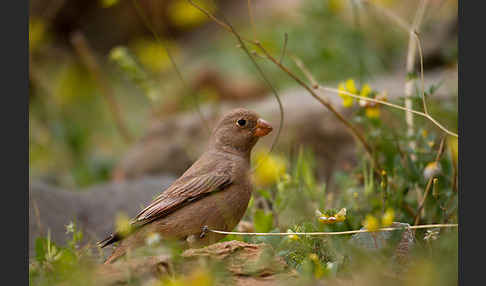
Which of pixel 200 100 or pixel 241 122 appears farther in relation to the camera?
pixel 200 100

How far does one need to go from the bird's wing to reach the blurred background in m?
0.72

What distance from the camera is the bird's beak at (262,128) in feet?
12.4

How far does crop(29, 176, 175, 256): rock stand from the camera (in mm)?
4332

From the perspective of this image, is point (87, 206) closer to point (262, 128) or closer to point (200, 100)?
point (262, 128)

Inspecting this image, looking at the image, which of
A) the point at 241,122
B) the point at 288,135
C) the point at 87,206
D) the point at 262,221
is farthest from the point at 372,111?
the point at 87,206

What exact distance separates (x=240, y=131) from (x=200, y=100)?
3868 mm

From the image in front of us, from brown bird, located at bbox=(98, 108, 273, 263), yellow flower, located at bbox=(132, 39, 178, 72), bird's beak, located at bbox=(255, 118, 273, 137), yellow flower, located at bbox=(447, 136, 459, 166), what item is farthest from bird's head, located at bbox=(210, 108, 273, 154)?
yellow flower, located at bbox=(132, 39, 178, 72)

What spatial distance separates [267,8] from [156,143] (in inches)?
244

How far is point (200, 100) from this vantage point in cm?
764

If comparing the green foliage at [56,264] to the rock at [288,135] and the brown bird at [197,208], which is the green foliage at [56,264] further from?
the rock at [288,135]

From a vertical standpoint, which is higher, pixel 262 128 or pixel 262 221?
pixel 262 128

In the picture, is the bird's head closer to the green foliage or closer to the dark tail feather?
the dark tail feather

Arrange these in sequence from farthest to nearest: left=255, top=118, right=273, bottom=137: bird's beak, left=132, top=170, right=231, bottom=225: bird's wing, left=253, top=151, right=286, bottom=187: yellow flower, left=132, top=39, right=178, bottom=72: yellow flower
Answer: left=132, top=39, right=178, bottom=72: yellow flower, left=253, top=151, right=286, bottom=187: yellow flower, left=255, top=118, right=273, bottom=137: bird's beak, left=132, top=170, right=231, bottom=225: bird's wing

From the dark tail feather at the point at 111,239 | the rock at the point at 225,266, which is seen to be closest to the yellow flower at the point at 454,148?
the rock at the point at 225,266
